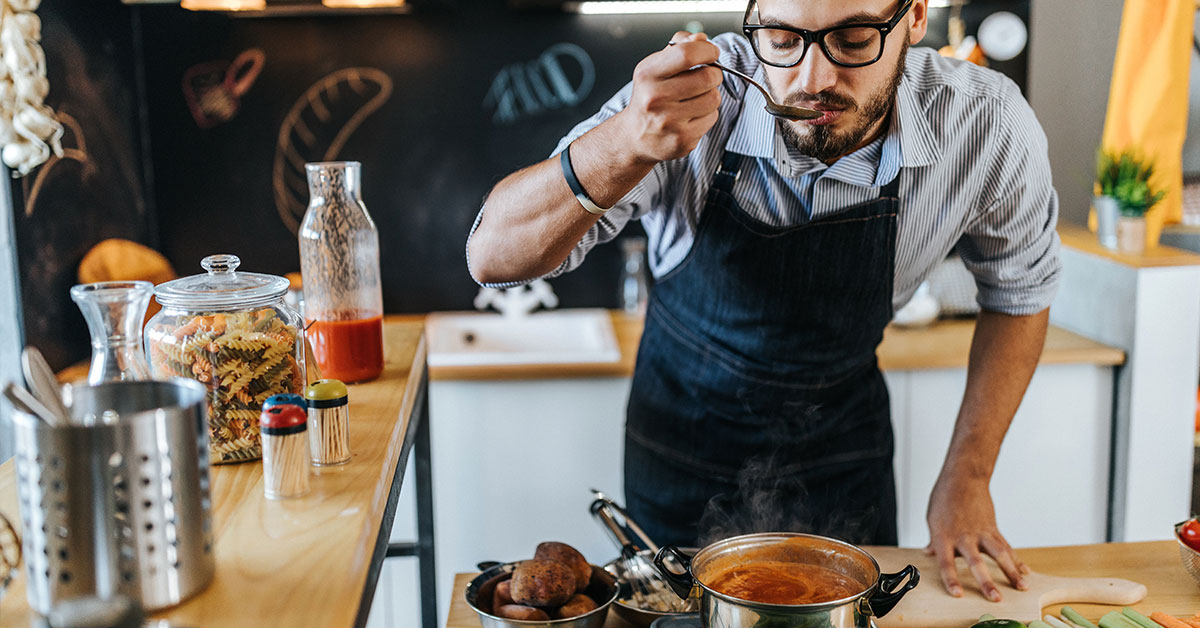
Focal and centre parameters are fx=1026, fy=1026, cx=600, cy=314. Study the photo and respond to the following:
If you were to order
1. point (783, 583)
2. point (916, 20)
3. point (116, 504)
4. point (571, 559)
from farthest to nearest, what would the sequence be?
1. point (916, 20)
2. point (571, 559)
3. point (783, 583)
4. point (116, 504)

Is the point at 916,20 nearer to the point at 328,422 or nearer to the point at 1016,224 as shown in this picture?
the point at 1016,224

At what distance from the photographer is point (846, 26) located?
1.31 meters

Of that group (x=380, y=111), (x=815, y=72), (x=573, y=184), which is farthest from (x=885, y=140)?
(x=380, y=111)

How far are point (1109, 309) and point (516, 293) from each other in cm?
166


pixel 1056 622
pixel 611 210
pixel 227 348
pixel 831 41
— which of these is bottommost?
pixel 1056 622

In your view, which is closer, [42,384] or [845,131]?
[42,384]

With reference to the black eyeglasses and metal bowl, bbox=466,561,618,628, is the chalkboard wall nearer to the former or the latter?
the black eyeglasses

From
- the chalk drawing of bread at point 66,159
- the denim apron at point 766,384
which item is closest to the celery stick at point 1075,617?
the denim apron at point 766,384

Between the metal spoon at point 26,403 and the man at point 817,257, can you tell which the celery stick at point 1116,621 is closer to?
the man at point 817,257

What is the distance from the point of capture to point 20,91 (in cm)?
152

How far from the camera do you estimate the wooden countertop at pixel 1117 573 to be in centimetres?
129

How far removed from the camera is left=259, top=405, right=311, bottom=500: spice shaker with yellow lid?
922 mm

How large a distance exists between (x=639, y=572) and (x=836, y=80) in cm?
70

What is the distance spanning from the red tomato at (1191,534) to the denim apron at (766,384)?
56 cm
